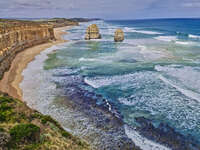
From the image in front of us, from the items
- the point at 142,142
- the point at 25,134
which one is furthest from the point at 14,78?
the point at 142,142

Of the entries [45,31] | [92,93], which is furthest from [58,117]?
[45,31]

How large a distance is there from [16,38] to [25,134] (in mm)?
34737

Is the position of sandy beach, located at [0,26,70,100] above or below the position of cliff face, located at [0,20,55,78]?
below

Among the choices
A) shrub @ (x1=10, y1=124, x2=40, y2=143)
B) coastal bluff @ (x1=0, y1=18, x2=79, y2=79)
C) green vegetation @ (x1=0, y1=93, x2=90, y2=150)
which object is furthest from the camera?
coastal bluff @ (x1=0, y1=18, x2=79, y2=79)

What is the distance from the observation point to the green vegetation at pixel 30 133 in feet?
25.1

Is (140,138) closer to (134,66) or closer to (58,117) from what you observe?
(58,117)

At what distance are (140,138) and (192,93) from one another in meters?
9.38

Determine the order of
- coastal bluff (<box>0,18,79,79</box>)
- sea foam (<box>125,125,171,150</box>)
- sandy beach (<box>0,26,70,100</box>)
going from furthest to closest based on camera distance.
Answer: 1. coastal bluff (<box>0,18,79,79</box>)
2. sandy beach (<box>0,26,70,100</box>)
3. sea foam (<box>125,125,171,150</box>)

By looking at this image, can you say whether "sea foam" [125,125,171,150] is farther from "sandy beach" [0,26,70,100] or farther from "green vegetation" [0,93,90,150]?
"sandy beach" [0,26,70,100]

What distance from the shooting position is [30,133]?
801 cm

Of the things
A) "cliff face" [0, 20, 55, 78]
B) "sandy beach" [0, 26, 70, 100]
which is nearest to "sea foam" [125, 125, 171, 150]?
"sandy beach" [0, 26, 70, 100]

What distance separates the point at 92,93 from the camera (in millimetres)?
17984

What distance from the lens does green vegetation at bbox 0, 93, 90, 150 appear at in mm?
7642

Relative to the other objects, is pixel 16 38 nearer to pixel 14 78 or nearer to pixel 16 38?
pixel 16 38
